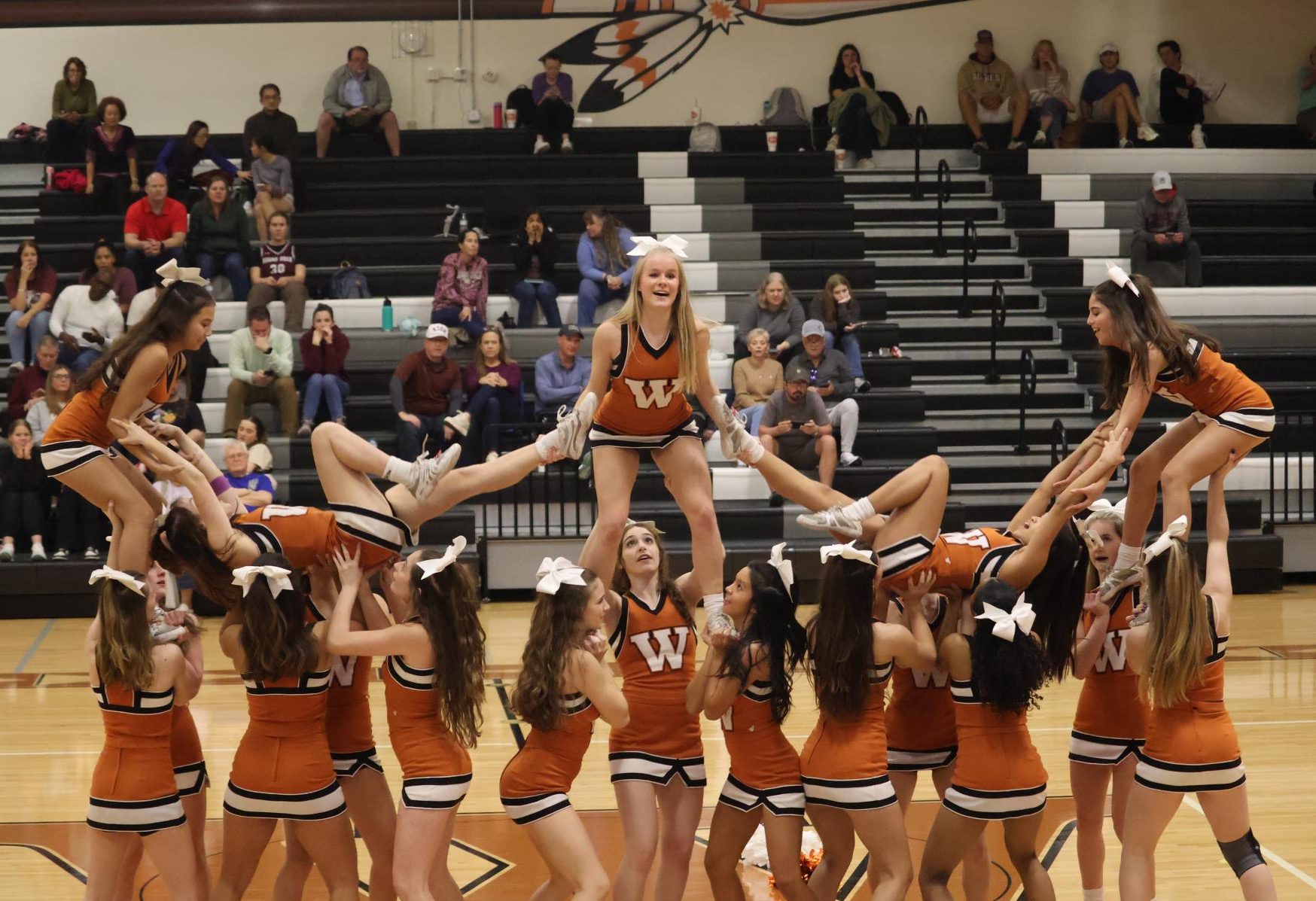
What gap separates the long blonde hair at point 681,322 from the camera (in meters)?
4.82

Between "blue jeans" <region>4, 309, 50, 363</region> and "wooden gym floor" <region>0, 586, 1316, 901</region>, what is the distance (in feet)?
8.88

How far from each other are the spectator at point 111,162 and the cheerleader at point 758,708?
9.79 meters

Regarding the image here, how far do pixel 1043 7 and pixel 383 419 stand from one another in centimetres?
801

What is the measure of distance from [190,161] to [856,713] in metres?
10.0

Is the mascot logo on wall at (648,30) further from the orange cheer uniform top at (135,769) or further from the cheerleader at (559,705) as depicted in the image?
the orange cheer uniform top at (135,769)

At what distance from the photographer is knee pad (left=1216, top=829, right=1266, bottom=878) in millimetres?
4246

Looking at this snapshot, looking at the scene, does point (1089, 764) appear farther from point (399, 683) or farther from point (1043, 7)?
point (1043, 7)

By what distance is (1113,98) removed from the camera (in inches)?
551

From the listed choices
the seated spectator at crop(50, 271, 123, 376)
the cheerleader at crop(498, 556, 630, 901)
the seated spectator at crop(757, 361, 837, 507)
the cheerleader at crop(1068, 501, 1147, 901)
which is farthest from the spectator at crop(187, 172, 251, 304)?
the cheerleader at crop(1068, 501, 1147, 901)

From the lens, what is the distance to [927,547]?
439 centimetres

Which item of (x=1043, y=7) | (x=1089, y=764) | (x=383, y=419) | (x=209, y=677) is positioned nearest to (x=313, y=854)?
(x=1089, y=764)

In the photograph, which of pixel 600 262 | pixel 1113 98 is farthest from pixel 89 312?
pixel 1113 98

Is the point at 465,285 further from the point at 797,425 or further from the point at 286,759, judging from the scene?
the point at 286,759

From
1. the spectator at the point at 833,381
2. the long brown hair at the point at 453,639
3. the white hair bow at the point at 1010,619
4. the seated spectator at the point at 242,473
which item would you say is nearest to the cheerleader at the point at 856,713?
the white hair bow at the point at 1010,619
